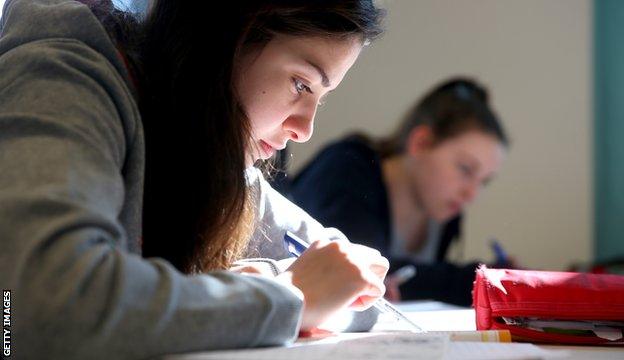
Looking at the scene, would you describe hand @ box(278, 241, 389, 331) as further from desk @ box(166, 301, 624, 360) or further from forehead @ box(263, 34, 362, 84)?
forehead @ box(263, 34, 362, 84)

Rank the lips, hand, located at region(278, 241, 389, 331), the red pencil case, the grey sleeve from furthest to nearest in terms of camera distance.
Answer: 1. the lips
2. the red pencil case
3. hand, located at region(278, 241, 389, 331)
4. the grey sleeve

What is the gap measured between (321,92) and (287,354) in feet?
1.29

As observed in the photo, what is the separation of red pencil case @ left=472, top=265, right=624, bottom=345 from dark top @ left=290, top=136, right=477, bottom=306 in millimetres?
1030

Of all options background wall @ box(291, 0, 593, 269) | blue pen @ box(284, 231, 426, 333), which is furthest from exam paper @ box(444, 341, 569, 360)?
background wall @ box(291, 0, 593, 269)

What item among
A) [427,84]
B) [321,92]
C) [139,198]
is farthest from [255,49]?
[427,84]

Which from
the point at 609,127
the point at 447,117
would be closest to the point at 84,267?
the point at 447,117

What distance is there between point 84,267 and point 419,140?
6.21 ft

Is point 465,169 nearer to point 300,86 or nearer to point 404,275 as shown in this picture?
point 404,275

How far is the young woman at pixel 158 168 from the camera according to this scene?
0.59m

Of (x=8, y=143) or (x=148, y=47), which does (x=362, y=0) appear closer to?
(x=148, y=47)

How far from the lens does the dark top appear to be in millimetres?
2033

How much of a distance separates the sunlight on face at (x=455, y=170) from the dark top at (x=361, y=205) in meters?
0.23

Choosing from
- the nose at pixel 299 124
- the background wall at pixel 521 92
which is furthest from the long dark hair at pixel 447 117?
the nose at pixel 299 124

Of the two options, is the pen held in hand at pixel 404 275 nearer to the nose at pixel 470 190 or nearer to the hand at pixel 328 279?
the nose at pixel 470 190
